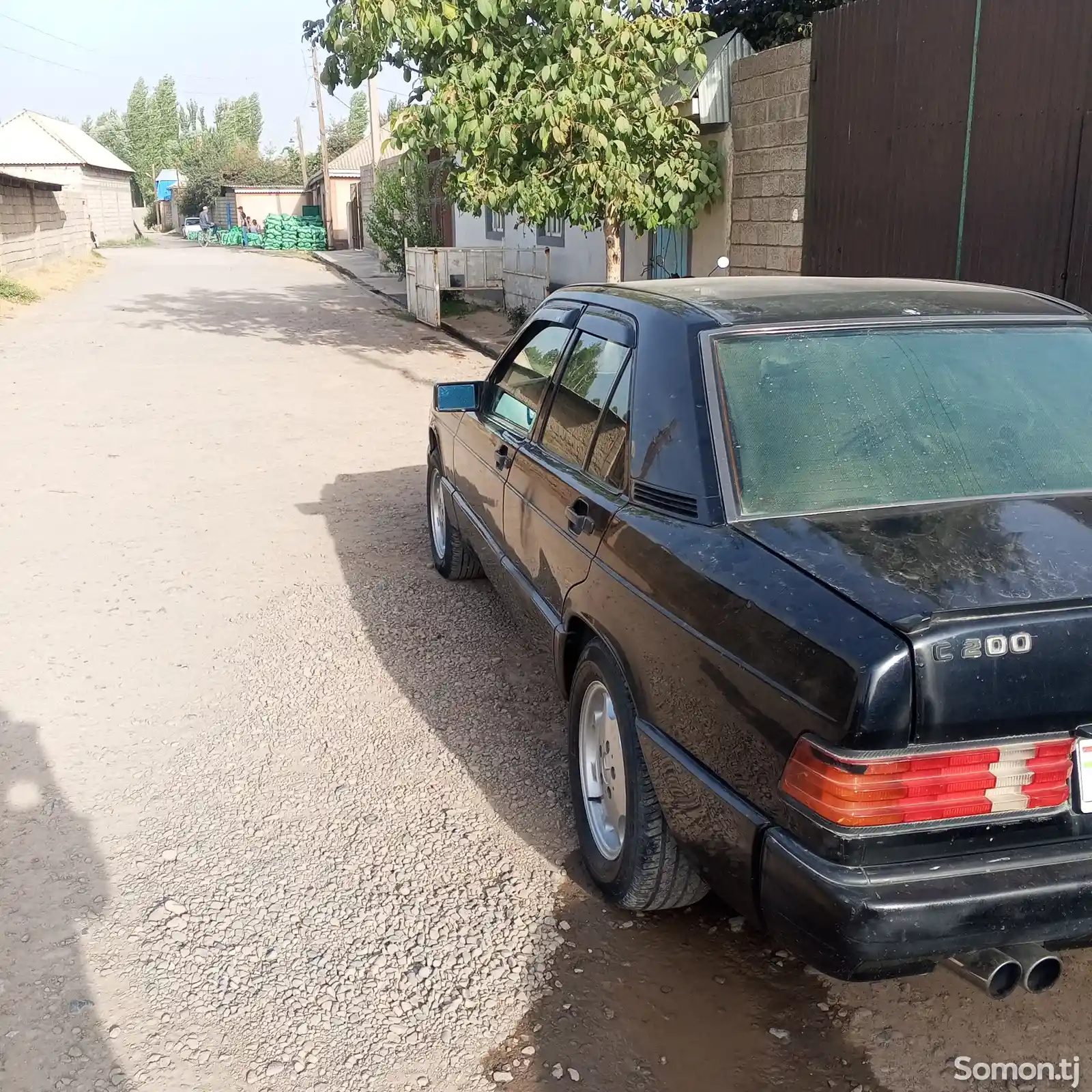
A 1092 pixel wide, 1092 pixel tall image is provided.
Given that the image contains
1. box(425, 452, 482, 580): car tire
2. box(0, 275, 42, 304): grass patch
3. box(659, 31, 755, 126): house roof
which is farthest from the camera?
box(0, 275, 42, 304): grass patch

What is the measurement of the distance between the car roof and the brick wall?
7.11 metres

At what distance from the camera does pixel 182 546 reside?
22.1 feet

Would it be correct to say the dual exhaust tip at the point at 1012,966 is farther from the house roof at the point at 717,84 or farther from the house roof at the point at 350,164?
the house roof at the point at 350,164

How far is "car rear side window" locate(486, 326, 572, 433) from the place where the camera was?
411cm

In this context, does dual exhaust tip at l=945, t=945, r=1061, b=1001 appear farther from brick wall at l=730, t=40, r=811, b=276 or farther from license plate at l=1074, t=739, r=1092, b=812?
brick wall at l=730, t=40, r=811, b=276

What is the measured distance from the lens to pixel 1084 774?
2.18m

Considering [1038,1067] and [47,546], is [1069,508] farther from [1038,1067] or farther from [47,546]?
[47,546]

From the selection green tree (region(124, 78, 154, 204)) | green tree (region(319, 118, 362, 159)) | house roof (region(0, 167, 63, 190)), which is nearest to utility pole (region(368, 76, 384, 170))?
house roof (region(0, 167, 63, 190))

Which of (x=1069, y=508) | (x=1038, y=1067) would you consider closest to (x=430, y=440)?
(x=1069, y=508)

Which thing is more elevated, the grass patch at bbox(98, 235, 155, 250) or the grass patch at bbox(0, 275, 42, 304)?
the grass patch at bbox(98, 235, 155, 250)

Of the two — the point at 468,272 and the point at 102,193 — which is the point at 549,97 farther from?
the point at 102,193

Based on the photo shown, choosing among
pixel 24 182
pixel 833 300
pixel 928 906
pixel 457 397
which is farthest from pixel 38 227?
pixel 928 906

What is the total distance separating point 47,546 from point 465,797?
409 centimetres

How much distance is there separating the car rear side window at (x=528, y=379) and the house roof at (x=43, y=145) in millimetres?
57064
